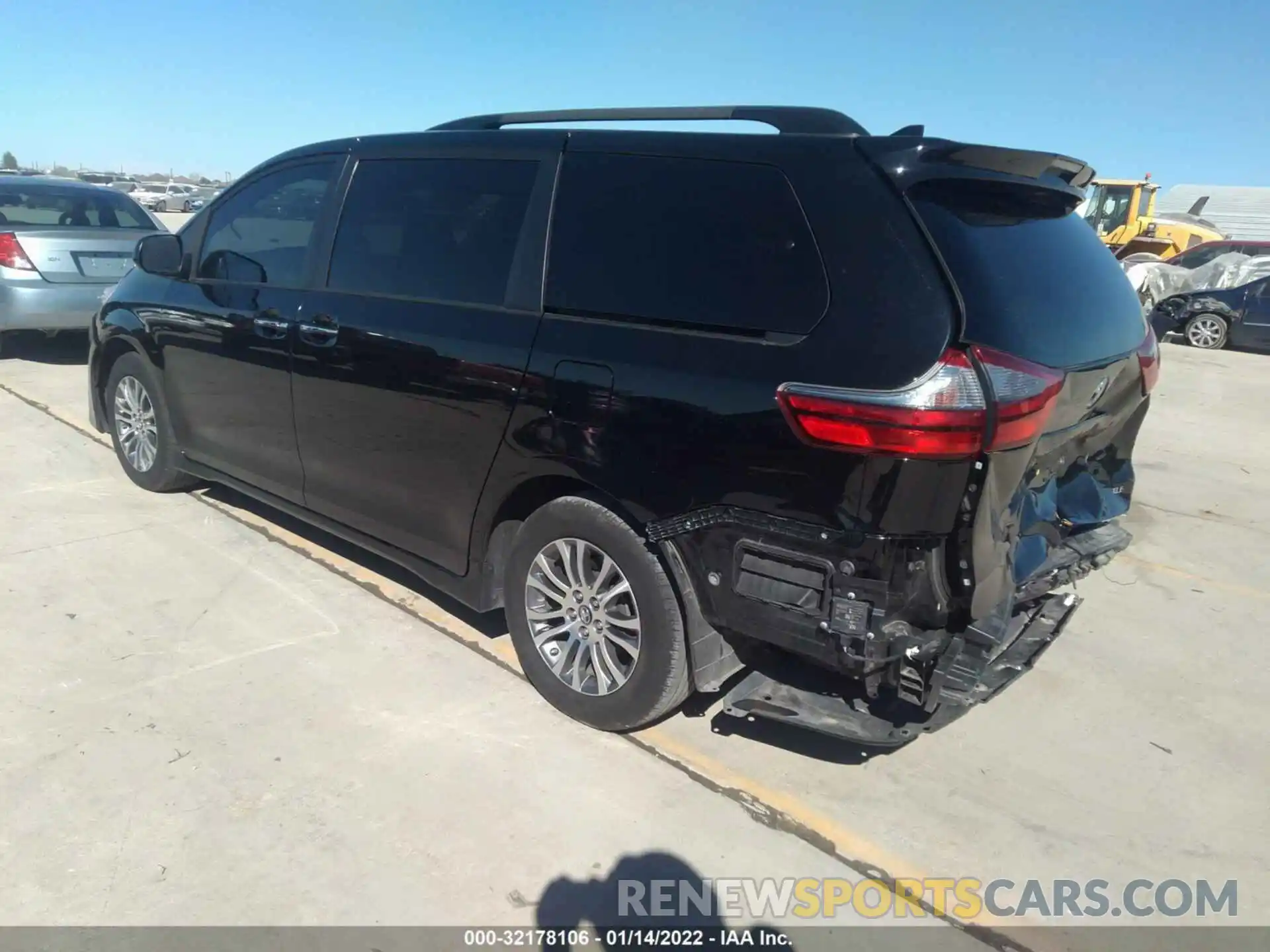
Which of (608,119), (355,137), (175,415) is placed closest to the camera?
(608,119)

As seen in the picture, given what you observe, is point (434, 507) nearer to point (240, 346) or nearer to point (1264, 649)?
point (240, 346)

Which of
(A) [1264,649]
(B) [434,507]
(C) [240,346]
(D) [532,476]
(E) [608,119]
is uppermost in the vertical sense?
(E) [608,119]

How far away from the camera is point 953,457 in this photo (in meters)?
2.40

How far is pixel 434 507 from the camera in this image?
11.8ft

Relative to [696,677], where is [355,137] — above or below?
above

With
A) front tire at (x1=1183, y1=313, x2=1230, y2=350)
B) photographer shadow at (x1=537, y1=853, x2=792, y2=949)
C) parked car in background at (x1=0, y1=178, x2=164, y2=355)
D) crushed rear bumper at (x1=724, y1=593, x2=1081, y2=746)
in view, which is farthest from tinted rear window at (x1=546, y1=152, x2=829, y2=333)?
front tire at (x1=1183, y1=313, x2=1230, y2=350)

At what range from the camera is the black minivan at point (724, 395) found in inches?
97.7

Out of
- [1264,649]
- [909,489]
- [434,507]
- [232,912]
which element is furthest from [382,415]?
[1264,649]

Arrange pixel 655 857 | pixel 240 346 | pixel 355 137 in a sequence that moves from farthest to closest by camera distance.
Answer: pixel 240 346 → pixel 355 137 → pixel 655 857

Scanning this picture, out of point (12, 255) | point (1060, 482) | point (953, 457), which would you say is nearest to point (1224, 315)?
point (1060, 482)

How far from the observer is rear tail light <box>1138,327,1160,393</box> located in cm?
341

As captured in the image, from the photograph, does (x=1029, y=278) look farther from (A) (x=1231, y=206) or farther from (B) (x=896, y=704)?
(A) (x=1231, y=206)

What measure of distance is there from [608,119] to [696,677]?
2060mm

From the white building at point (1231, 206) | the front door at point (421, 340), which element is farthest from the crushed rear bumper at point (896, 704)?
the white building at point (1231, 206)
